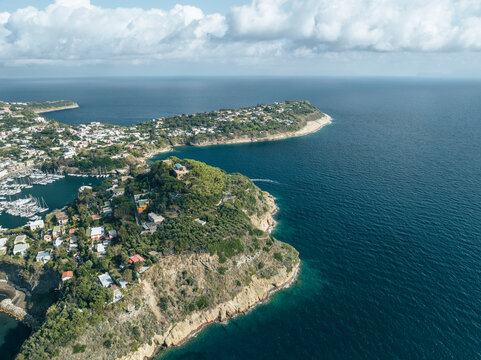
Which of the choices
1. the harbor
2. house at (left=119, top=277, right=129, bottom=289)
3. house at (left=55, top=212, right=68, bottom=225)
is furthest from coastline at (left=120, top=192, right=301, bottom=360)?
the harbor

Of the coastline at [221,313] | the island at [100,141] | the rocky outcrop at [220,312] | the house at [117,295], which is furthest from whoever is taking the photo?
the island at [100,141]

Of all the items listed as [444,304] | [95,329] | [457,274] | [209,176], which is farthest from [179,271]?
[457,274]

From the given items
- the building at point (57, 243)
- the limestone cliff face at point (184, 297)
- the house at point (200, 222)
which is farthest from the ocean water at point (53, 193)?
the limestone cliff face at point (184, 297)

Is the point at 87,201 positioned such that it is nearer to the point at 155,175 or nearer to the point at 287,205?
the point at 155,175

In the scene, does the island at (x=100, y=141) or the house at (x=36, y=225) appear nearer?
the house at (x=36, y=225)

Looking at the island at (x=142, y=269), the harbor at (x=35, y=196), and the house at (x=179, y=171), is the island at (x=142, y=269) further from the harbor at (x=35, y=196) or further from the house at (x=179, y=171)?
the harbor at (x=35, y=196)

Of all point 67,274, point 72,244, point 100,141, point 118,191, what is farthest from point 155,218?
point 100,141

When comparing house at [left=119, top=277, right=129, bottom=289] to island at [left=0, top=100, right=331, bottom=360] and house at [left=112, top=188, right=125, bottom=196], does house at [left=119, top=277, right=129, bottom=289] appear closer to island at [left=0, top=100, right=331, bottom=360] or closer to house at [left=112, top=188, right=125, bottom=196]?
island at [left=0, top=100, right=331, bottom=360]
